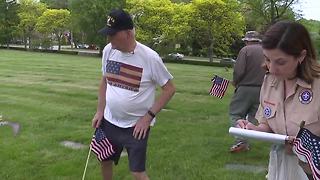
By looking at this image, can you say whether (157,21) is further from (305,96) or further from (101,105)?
(305,96)

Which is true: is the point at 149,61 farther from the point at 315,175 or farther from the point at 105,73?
the point at 315,175

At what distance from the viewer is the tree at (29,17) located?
70.6m

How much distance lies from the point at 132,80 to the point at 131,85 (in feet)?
0.14

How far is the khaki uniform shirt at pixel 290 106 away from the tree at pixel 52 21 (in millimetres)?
65710

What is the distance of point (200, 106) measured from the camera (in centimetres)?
1195

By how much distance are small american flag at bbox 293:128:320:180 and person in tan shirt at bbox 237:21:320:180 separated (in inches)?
3.9

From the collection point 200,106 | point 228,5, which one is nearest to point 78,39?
point 228,5

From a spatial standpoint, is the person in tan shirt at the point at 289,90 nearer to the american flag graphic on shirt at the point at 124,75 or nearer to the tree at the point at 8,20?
the american flag graphic on shirt at the point at 124,75

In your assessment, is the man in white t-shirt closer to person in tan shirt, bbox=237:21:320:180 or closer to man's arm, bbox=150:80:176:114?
man's arm, bbox=150:80:176:114

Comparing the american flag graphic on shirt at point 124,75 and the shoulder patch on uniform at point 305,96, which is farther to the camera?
the american flag graphic on shirt at point 124,75

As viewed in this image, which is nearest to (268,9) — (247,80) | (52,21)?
(52,21)

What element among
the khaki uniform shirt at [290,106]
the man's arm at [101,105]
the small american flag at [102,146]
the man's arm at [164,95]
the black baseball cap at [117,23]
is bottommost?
the small american flag at [102,146]

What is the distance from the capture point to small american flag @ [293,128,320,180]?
238 cm

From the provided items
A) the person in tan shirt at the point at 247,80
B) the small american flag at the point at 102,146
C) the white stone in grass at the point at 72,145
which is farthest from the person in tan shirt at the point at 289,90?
the white stone in grass at the point at 72,145
